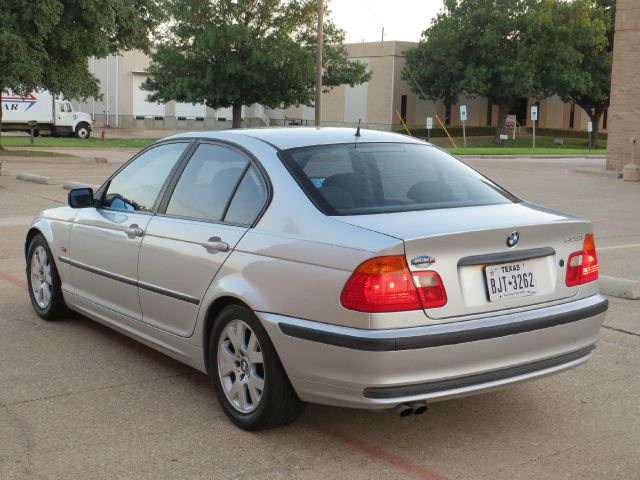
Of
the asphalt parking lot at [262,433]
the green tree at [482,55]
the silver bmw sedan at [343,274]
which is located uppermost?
the green tree at [482,55]

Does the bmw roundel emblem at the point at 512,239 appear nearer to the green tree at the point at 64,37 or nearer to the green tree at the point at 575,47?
the green tree at the point at 64,37

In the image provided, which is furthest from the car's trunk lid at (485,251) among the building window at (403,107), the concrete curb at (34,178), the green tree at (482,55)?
the building window at (403,107)

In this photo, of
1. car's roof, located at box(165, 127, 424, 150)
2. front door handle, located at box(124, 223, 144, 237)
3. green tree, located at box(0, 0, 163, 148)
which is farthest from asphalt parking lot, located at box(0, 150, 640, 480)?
green tree, located at box(0, 0, 163, 148)

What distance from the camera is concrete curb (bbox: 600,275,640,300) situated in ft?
25.9

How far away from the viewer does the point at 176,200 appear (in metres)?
5.46

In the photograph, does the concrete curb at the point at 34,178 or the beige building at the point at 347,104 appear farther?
the beige building at the point at 347,104

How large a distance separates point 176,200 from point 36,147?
3127 cm

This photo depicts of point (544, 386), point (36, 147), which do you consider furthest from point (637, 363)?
point (36, 147)

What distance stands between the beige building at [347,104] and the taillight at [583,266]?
179 ft

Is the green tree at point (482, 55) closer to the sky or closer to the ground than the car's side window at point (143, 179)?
closer to the sky

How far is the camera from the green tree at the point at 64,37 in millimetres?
25109

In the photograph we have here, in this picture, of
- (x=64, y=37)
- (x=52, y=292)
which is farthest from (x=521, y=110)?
(x=52, y=292)

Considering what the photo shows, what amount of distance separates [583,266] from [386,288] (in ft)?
4.31

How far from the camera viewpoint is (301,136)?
208 inches
